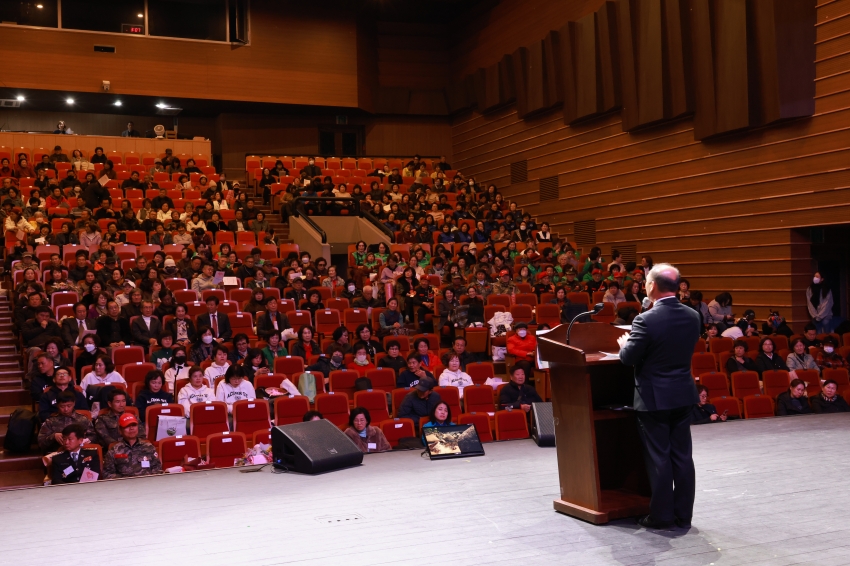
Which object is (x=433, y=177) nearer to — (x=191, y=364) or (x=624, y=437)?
(x=191, y=364)

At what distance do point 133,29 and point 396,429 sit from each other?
11.8 m

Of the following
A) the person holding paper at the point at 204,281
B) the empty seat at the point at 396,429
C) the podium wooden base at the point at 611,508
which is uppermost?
the person holding paper at the point at 204,281

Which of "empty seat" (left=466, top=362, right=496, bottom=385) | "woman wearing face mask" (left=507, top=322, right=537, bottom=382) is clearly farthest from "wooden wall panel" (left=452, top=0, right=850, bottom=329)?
"empty seat" (left=466, top=362, right=496, bottom=385)

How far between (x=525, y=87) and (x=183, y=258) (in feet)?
25.3

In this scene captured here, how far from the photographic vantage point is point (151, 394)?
6.53 m

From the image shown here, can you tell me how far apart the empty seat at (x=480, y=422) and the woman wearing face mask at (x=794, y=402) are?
2.93 meters

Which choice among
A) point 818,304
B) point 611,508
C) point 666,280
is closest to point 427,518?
point 611,508

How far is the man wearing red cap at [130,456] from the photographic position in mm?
5387

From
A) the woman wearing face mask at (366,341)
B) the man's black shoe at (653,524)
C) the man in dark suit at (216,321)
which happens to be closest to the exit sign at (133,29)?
the man in dark suit at (216,321)

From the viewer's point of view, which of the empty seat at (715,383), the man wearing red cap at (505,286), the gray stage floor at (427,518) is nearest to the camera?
the gray stage floor at (427,518)

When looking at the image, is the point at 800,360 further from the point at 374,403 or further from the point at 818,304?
the point at 374,403

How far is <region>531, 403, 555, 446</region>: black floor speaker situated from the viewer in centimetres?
515

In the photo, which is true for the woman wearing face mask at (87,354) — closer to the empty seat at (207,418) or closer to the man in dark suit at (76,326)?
the man in dark suit at (76,326)

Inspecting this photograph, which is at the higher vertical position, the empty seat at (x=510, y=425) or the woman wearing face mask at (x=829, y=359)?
the woman wearing face mask at (x=829, y=359)
